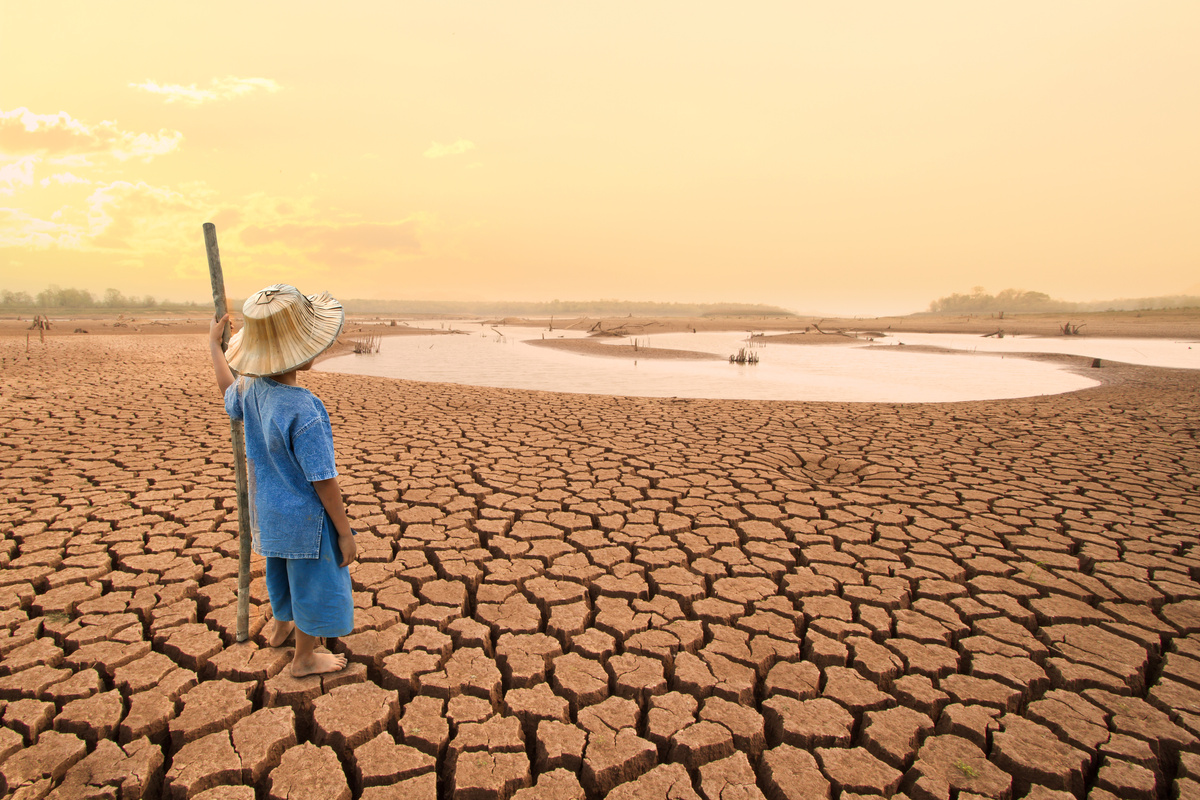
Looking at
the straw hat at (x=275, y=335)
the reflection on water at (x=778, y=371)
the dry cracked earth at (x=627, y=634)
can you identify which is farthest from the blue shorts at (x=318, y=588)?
the reflection on water at (x=778, y=371)

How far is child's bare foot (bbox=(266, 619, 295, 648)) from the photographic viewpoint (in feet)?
7.90

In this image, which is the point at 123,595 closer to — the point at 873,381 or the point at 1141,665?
the point at 1141,665

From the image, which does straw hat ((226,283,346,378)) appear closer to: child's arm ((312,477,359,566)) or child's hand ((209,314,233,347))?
child's hand ((209,314,233,347))

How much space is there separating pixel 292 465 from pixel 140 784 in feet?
3.45

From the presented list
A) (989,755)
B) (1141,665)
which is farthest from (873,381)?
(989,755)

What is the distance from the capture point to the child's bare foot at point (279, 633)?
7.90ft

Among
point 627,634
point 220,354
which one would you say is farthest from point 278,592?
point 627,634

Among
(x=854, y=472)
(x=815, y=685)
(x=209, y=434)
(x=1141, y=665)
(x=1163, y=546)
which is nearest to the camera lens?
(x=815, y=685)

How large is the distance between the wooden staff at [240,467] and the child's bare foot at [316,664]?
380 millimetres

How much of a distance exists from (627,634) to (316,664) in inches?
51.6

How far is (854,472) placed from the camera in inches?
207

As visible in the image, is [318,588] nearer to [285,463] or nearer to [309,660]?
[309,660]

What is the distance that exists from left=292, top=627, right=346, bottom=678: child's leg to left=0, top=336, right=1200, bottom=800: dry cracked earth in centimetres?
5

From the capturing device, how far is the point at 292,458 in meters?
2.06
